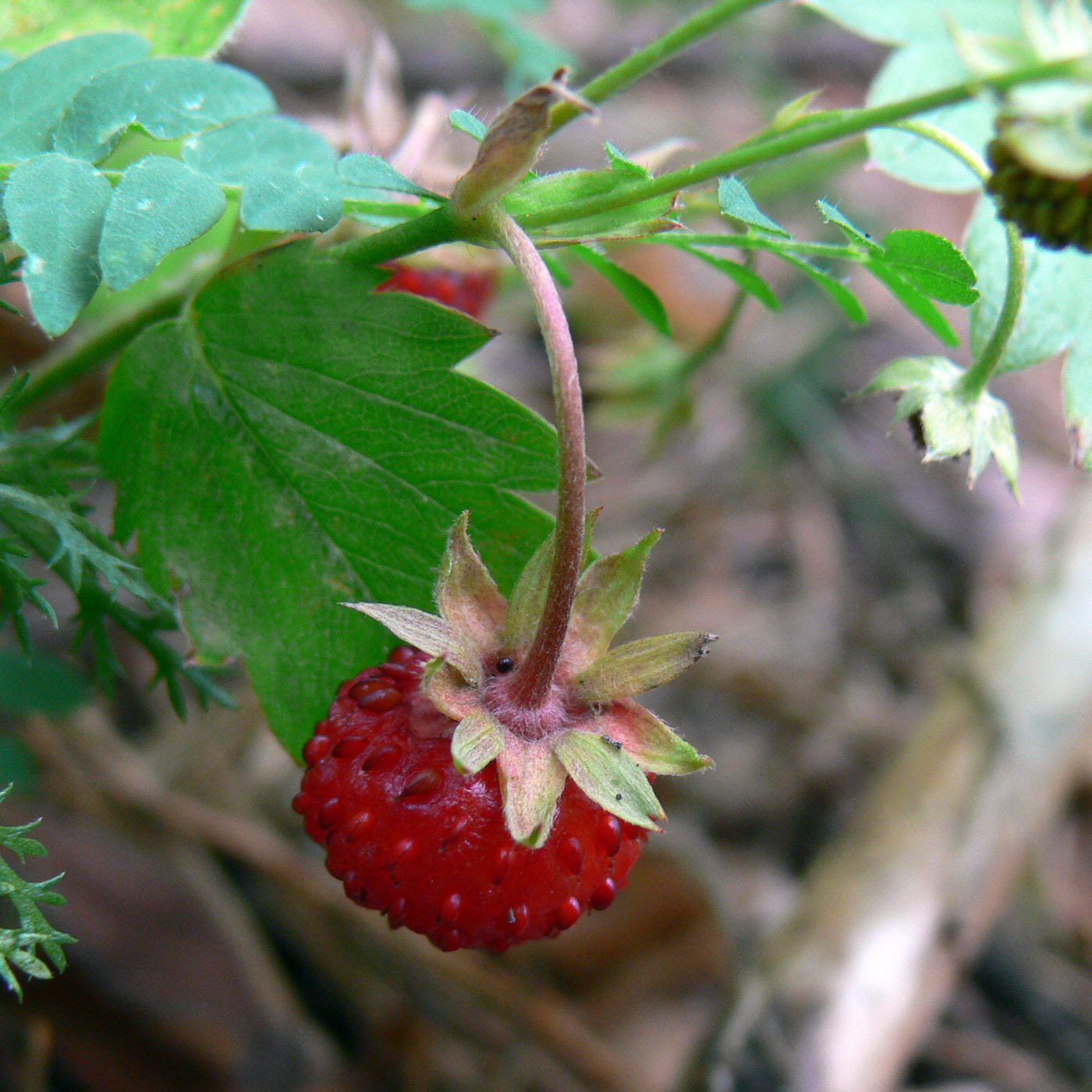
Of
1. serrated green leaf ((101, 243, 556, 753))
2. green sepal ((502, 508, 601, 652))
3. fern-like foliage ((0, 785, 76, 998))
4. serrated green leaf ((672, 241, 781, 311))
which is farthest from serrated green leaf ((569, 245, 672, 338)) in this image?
fern-like foliage ((0, 785, 76, 998))

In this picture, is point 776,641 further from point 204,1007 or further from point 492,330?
point 492,330

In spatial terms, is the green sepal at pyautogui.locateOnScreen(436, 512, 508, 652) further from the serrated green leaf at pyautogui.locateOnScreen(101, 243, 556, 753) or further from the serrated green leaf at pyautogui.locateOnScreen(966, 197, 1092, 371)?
the serrated green leaf at pyautogui.locateOnScreen(966, 197, 1092, 371)

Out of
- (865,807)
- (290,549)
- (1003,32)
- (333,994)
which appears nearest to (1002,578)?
(865,807)

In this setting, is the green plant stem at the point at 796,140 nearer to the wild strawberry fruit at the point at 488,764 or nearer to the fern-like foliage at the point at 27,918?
the wild strawberry fruit at the point at 488,764

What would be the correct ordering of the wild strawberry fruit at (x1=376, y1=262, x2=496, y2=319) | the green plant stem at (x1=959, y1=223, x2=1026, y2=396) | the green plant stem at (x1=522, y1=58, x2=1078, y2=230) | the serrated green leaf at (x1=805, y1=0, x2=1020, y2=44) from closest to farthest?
the green plant stem at (x1=522, y1=58, x2=1078, y2=230)
the green plant stem at (x1=959, y1=223, x2=1026, y2=396)
the serrated green leaf at (x1=805, y1=0, x2=1020, y2=44)
the wild strawberry fruit at (x1=376, y1=262, x2=496, y2=319)

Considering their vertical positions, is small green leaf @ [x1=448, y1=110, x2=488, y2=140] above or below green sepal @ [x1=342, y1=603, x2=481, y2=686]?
above

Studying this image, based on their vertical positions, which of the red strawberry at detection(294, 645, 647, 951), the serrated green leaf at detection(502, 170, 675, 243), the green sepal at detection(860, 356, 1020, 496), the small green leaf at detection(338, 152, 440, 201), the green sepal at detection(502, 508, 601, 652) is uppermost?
the small green leaf at detection(338, 152, 440, 201)
